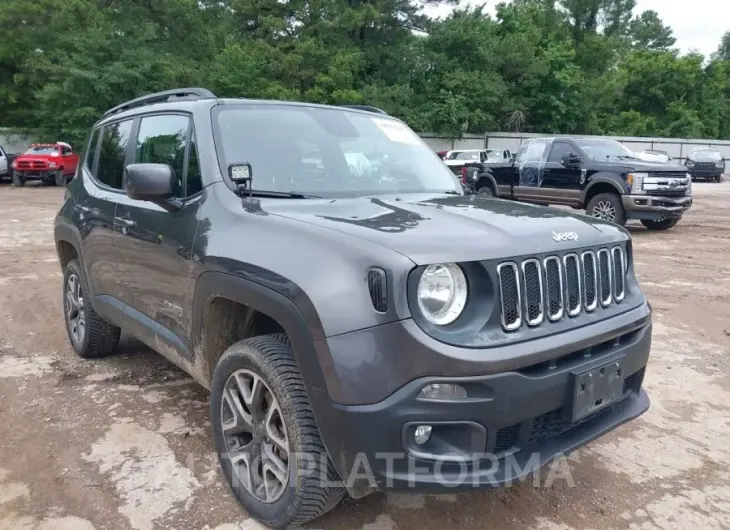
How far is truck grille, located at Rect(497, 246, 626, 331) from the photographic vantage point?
7.46 ft

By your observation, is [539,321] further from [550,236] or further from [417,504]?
[417,504]

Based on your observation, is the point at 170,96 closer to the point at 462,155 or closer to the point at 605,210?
the point at 605,210

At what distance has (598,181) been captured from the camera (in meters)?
11.6

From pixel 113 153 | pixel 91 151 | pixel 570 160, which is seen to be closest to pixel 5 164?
pixel 570 160

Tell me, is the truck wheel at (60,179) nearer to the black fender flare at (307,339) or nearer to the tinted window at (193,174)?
the tinted window at (193,174)

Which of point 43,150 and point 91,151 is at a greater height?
point 91,151

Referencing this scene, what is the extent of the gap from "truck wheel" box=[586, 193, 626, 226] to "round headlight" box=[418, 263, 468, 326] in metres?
9.81

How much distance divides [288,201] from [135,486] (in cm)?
153

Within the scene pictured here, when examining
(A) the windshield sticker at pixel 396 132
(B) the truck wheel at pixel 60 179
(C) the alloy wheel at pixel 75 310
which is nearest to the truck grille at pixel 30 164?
(B) the truck wheel at pixel 60 179

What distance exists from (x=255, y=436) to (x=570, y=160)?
423 inches

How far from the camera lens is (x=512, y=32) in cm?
4056

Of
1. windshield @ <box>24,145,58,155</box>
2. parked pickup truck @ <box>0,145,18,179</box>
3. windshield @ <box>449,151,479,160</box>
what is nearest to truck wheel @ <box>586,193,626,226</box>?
windshield @ <box>449,151,479,160</box>

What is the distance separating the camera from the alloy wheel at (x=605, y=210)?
11438mm

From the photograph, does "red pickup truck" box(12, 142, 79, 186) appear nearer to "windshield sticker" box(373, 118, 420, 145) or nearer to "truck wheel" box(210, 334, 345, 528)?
"windshield sticker" box(373, 118, 420, 145)
